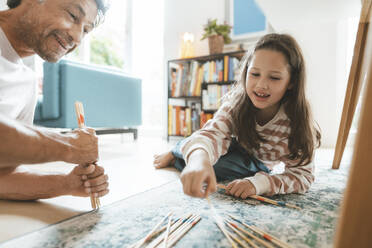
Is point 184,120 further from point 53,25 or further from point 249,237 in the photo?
point 249,237

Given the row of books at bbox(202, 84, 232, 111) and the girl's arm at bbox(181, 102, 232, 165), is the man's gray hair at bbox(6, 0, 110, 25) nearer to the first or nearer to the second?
the girl's arm at bbox(181, 102, 232, 165)

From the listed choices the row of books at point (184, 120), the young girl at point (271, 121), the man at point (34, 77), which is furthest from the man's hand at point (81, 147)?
the row of books at point (184, 120)

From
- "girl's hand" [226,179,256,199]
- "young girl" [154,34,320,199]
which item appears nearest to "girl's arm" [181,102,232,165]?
"young girl" [154,34,320,199]

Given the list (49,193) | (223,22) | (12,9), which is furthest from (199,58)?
(49,193)

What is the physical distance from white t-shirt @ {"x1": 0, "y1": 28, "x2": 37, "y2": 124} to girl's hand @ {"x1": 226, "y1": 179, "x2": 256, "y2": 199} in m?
0.71

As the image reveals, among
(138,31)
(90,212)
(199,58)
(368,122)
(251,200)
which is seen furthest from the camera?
(138,31)

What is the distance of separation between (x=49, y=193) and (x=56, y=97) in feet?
5.10

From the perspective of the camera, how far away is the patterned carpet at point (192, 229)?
51 cm

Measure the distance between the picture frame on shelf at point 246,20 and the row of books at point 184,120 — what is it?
1.00 m

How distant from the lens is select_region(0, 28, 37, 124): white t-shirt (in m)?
0.69

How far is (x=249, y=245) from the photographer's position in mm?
495

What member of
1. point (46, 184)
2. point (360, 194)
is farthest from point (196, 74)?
point (360, 194)

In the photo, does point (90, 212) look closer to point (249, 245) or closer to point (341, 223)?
point (249, 245)

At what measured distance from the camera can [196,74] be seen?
9.30 ft
